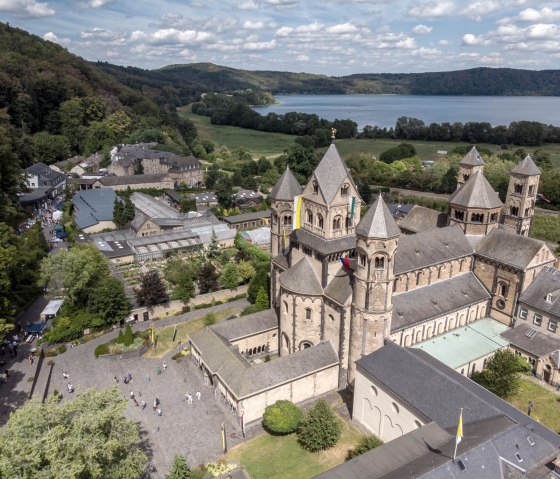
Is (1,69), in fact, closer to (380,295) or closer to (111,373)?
(111,373)

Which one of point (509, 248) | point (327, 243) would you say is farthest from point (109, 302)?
point (509, 248)

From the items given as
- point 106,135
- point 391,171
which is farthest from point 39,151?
point 391,171

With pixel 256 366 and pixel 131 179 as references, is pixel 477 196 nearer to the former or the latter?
pixel 256 366

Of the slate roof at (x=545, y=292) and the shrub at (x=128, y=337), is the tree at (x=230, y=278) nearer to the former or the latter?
the shrub at (x=128, y=337)

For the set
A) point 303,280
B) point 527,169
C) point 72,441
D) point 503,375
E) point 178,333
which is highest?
point 527,169

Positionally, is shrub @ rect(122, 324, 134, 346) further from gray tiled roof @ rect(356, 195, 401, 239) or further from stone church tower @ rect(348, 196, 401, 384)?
gray tiled roof @ rect(356, 195, 401, 239)

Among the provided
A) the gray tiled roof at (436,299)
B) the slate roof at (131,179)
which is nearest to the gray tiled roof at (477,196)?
the gray tiled roof at (436,299)
